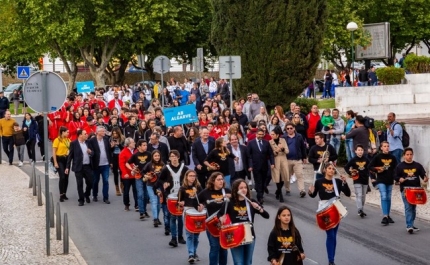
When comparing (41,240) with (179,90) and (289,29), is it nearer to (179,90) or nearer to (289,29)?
(289,29)

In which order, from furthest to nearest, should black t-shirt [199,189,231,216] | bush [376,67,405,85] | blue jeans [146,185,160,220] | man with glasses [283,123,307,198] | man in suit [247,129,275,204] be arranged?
1. bush [376,67,405,85]
2. man with glasses [283,123,307,198]
3. man in suit [247,129,275,204]
4. blue jeans [146,185,160,220]
5. black t-shirt [199,189,231,216]

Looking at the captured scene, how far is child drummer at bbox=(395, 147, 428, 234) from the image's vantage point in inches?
644

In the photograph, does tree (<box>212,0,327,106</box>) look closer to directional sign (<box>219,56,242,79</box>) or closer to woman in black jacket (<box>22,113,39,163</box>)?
directional sign (<box>219,56,242,79</box>)

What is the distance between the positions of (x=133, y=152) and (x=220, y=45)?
16726 mm

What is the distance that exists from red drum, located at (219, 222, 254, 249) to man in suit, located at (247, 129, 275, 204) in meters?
8.25

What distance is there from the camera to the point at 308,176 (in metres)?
Result: 25.1

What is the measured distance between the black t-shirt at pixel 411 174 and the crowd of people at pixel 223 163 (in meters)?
0.02

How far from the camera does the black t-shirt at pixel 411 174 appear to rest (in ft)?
53.7

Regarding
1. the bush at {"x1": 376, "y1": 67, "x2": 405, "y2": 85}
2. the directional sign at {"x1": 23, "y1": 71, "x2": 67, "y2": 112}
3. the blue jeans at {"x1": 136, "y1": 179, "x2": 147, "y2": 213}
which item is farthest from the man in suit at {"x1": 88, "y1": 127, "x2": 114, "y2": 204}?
the bush at {"x1": 376, "y1": 67, "x2": 405, "y2": 85}

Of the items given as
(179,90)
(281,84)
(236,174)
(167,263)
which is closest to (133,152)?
(236,174)

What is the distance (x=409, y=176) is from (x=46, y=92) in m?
6.25

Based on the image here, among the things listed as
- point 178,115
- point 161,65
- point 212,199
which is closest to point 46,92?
point 212,199

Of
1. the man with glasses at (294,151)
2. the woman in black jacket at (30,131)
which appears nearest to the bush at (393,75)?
the woman in black jacket at (30,131)

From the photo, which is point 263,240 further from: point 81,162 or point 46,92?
point 81,162
